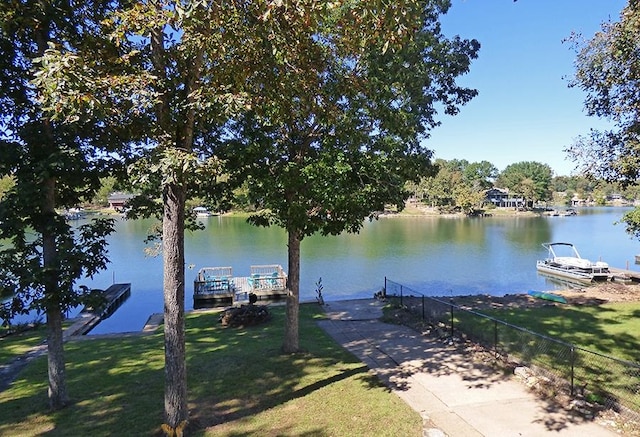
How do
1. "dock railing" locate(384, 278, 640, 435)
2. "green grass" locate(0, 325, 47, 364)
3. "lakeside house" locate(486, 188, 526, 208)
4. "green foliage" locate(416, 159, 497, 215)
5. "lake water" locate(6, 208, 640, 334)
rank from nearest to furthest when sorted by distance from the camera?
"dock railing" locate(384, 278, 640, 435) < "green grass" locate(0, 325, 47, 364) < "lake water" locate(6, 208, 640, 334) < "green foliage" locate(416, 159, 497, 215) < "lakeside house" locate(486, 188, 526, 208)

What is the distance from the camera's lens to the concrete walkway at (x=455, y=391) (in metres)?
6.12

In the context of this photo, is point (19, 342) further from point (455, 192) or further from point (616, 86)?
point (455, 192)

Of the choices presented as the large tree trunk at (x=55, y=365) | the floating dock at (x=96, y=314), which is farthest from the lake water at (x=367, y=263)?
the large tree trunk at (x=55, y=365)

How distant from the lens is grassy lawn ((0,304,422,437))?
640 cm

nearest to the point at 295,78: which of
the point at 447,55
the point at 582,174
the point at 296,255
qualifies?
the point at 296,255

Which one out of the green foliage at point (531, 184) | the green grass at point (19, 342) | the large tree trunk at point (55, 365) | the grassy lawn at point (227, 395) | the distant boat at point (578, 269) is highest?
the green foliage at point (531, 184)

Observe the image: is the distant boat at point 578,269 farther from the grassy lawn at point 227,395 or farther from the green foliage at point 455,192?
the green foliage at point 455,192

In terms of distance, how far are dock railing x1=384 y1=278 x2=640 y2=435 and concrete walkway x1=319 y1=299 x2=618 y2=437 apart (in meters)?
0.61

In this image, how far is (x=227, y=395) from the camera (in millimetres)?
7613

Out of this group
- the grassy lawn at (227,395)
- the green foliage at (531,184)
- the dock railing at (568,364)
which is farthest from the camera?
the green foliage at (531,184)

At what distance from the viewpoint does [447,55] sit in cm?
1338

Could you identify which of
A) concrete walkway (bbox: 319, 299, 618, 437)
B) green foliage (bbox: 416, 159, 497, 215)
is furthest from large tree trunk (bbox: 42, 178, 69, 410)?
green foliage (bbox: 416, 159, 497, 215)

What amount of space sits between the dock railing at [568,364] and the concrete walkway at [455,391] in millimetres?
610

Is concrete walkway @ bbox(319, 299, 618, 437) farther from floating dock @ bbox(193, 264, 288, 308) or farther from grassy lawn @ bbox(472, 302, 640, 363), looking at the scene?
floating dock @ bbox(193, 264, 288, 308)
